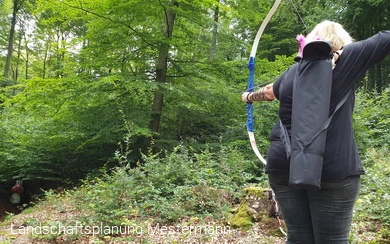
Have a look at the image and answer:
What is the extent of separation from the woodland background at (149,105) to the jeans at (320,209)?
2634 millimetres

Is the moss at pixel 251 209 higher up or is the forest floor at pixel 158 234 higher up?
the moss at pixel 251 209

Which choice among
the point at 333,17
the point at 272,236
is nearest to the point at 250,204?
the point at 272,236

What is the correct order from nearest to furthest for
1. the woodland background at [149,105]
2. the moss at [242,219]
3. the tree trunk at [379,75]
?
the moss at [242,219]
the woodland background at [149,105]
the tree trunk at [379,75]

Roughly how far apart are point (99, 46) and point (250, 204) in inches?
172

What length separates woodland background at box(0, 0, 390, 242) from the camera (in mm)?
5043

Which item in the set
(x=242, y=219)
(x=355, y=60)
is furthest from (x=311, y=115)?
(x=242, y=219)

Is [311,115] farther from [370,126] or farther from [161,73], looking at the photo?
[370,126]

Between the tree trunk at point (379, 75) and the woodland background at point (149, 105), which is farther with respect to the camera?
the tree trunk at point (379, 75)

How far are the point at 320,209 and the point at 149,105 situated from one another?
5920 millimetres

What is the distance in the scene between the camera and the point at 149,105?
6.87 m

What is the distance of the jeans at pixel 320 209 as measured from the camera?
1208 millimetres

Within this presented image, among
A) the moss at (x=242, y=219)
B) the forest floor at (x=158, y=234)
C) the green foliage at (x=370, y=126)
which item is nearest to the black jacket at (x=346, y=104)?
the forest floor at (x=158, y=234)

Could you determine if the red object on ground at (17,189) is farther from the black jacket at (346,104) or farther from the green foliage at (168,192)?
the black jacket at (346,104)

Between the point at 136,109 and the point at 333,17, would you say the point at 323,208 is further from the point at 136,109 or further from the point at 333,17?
the point at 333,17
